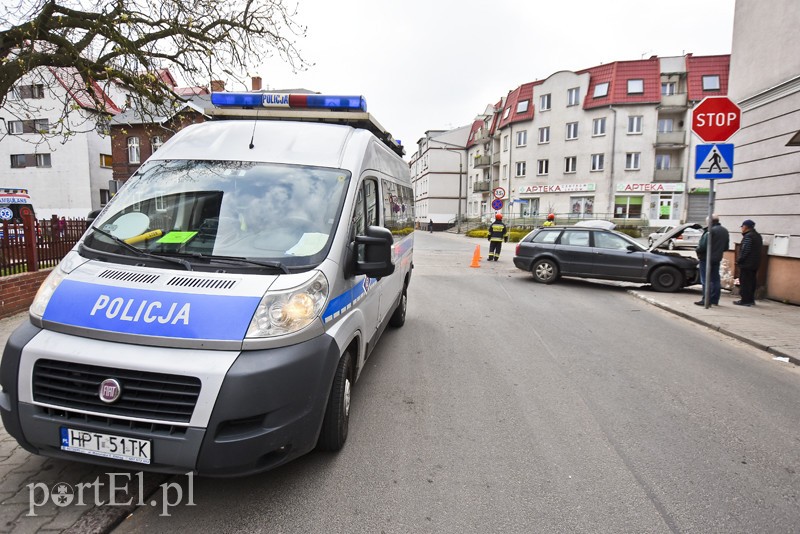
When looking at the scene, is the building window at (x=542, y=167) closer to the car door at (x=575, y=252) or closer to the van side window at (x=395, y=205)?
the car door at (x=575, y=252)

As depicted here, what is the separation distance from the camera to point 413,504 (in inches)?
108

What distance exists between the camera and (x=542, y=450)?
3402 mm

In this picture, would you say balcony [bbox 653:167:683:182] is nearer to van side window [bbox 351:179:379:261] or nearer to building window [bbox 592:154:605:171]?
building window [bbox 592:154:605:171]

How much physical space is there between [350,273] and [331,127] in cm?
146

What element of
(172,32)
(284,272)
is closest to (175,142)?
(284,272)

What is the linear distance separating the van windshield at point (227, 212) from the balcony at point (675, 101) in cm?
4477

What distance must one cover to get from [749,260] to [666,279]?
2.25m

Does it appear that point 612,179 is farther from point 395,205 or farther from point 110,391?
point 110,391

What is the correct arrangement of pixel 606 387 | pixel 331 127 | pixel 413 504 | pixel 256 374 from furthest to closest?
1. pixel 606 387
2. pixel 331 127
3. pixel 413 504
4. pixel 256 374

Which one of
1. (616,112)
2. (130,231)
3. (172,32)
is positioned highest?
(616,112)

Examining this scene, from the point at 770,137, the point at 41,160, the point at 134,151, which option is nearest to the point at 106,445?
the point at 770,137

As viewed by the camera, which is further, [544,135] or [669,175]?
[544,135]

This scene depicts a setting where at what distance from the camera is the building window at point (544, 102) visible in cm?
4394

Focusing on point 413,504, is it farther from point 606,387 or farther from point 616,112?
point 616,112
